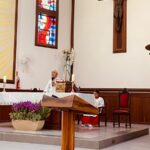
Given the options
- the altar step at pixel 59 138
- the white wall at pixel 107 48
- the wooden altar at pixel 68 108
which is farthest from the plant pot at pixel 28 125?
the wooden altar at pixel 68 108

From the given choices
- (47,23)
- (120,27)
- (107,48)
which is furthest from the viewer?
(47,23)

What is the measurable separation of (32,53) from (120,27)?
299 centimetres

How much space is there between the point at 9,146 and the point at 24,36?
537 cm

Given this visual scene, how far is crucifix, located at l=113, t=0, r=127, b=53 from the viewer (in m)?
11.0

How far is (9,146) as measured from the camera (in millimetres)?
5691

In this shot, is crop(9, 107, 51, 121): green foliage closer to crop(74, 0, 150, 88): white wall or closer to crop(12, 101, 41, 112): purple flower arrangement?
crop(12, 101, 41, 112): purple flower arrangement

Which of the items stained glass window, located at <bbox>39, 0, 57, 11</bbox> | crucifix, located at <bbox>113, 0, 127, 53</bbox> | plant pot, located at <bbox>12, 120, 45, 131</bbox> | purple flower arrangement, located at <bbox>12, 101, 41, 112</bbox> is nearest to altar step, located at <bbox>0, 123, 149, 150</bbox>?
plant pot, located at <bbox>12, 120, 45, 131</bbox>

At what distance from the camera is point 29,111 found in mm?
7012

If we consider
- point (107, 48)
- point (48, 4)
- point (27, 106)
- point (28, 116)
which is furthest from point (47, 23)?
point (28, 116)

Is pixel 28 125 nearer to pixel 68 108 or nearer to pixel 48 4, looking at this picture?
pixel 68 108

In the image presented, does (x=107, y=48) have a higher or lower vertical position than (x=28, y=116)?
higher

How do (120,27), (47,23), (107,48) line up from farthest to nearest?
(47,23), (107,48), (120,27)

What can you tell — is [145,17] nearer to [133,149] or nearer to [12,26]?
[12,26]

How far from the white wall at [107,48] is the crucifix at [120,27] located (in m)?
0.14
